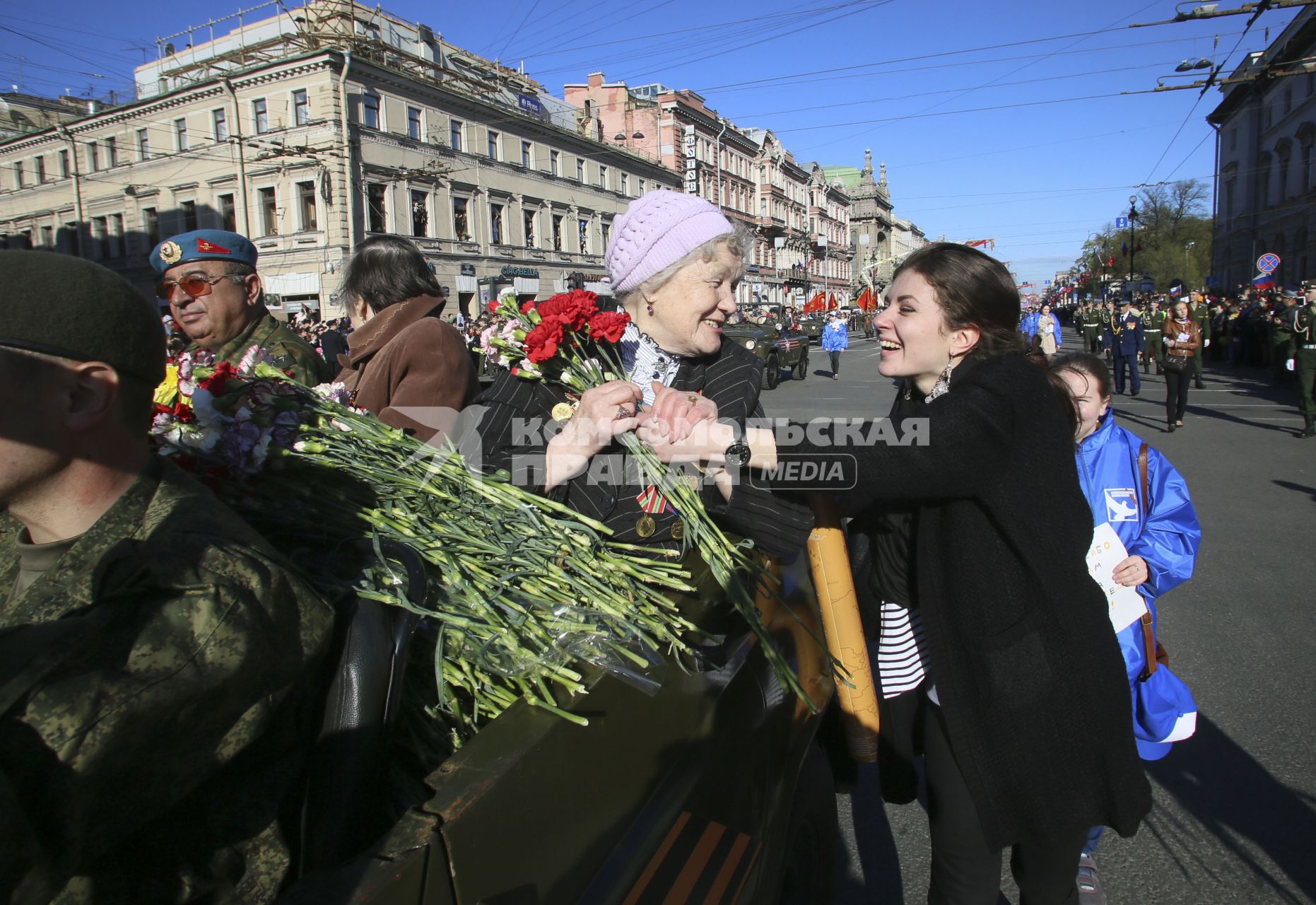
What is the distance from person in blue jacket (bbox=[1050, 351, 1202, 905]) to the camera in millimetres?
2498

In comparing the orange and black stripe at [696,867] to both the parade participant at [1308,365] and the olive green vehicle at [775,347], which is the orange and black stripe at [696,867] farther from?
the olive green vehicle at [775,347]

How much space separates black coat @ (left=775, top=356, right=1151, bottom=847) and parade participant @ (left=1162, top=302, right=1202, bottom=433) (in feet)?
35.9

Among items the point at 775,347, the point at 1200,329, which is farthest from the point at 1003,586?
the point at 1200,329

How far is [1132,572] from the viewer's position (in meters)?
2.58

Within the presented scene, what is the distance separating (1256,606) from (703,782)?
4823 mm

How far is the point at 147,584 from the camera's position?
98cm

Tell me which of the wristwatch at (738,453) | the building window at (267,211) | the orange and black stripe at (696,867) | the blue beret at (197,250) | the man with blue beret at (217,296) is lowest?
the orange and black stripe at (696,867)

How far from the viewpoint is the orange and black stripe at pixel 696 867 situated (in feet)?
4.51

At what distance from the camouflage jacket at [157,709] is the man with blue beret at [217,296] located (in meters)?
1.93

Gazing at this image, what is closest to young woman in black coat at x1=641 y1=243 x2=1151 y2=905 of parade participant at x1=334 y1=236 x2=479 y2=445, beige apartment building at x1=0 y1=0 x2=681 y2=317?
parade participant at x1=334 y1=236 x2=479 y2=445

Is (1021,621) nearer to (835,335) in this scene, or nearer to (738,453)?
(738,453)

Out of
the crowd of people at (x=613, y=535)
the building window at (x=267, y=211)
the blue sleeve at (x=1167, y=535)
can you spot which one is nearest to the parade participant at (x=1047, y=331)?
the blue sleeve at (x=1167, y=535)

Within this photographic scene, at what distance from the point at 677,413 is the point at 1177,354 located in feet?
38.7

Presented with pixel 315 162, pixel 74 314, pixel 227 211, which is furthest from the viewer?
pixel 227 211
